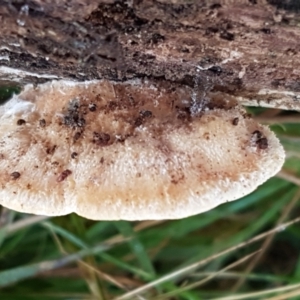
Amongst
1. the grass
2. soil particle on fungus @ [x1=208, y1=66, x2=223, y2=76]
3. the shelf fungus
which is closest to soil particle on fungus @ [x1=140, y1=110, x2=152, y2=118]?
the shelf fungus

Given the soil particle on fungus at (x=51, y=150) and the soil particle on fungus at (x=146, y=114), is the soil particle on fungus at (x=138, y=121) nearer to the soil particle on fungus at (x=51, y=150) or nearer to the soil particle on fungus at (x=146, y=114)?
the soil particle on fungus at (x=146, y=114)

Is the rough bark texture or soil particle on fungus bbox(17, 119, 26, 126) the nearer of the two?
the rough bark texture

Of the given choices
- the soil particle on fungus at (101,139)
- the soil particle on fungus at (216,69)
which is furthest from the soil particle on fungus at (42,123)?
the soil particle on fungus at (216,69)

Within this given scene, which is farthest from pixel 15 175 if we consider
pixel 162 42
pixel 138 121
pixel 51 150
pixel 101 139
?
pixel 162 42

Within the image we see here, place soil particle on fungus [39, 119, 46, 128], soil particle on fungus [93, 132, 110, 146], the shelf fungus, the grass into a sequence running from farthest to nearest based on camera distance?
the grass < soil particle on fungus [39, 119, 46, 128] < soil particle on fungus [93, 132, 110, 146] < the shelf fungus

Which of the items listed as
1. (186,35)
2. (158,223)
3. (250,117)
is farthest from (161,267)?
(186,35)

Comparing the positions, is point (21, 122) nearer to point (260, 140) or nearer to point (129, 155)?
point (129, 155)

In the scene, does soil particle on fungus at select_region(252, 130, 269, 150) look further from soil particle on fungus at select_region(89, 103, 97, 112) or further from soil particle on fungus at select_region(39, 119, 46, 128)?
soil particle on fungus at select_region(39, 119, 46, 128)
